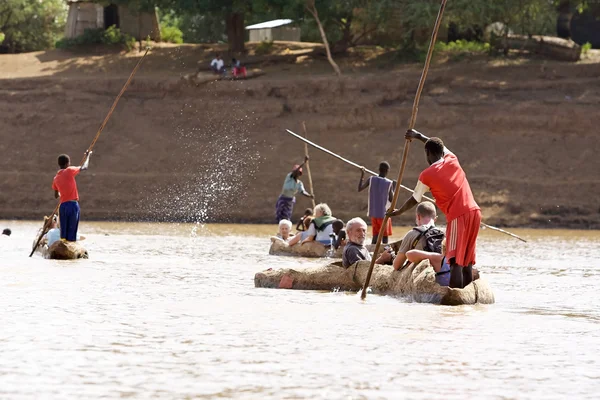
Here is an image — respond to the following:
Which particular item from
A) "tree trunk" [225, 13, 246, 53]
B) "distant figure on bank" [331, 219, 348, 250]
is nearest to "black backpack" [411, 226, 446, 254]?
"distant figure on bank" [331, 219, 348, 250]

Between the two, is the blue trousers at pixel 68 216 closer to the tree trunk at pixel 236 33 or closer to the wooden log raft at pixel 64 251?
the wooden log raft at pixel 64 251

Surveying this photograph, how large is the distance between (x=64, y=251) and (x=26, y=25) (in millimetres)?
37129

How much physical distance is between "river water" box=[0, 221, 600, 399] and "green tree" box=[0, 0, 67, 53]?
122 feet

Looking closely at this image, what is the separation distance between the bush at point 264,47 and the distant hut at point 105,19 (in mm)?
5066

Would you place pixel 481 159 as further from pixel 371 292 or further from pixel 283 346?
pixel 283 346

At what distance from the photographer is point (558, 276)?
16.3 metres

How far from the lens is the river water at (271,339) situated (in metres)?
7.50

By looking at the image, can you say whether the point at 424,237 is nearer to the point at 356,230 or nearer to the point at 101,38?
the point at 356,230

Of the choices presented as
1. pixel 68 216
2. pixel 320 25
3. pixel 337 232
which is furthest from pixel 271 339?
pixel 320 25

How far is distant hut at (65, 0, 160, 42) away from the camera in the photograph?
156 ft

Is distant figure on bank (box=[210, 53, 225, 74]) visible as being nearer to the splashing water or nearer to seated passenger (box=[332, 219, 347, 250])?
the splashing water

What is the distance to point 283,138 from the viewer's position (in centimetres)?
3753

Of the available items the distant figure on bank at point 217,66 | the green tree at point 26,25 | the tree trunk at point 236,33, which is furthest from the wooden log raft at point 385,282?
the green tree at point 26,25

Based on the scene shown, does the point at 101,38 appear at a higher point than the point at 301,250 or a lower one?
higher
